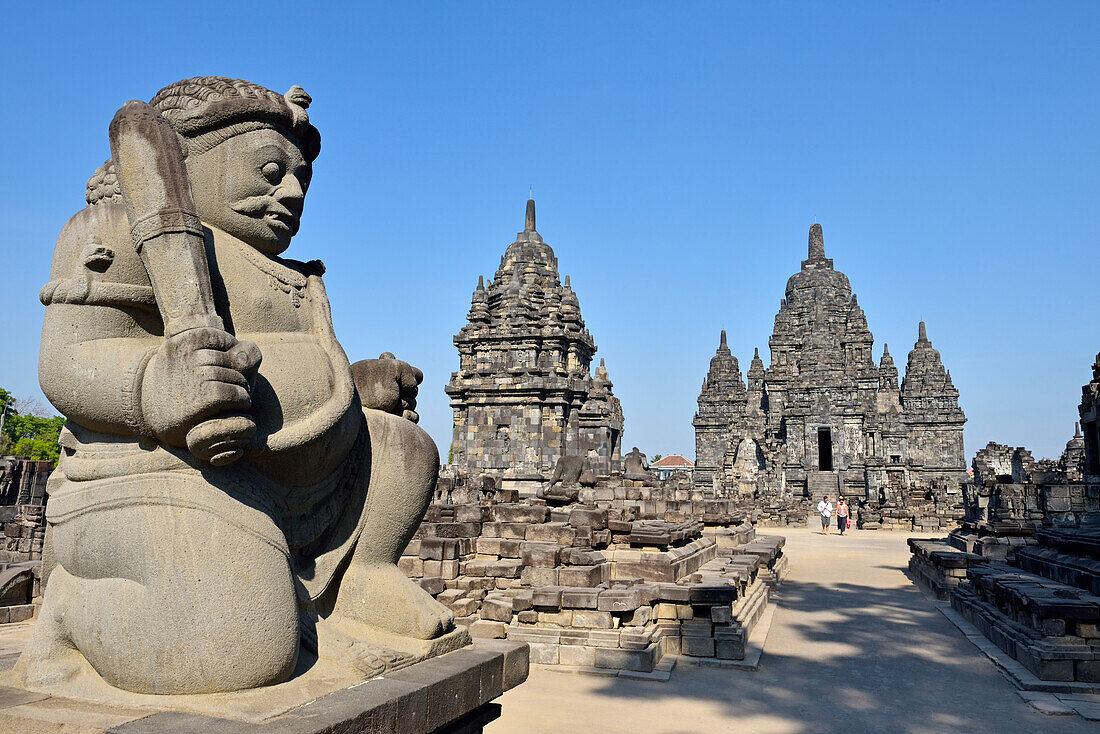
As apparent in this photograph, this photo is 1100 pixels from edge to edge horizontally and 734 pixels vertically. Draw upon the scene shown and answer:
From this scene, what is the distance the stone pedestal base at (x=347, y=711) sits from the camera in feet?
6.24

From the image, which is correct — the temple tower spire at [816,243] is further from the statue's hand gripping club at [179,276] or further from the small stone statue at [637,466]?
the statue's hand gripping club at [179,276]

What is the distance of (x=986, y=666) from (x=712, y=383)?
4584 centimetres

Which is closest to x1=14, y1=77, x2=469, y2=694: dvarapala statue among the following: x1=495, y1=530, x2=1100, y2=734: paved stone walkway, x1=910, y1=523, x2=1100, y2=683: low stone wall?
x1=495, y1=530, x2=1100, y2=734: paved stone walkway

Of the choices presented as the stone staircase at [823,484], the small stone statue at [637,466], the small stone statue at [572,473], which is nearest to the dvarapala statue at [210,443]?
the small stone statue at [572,473]

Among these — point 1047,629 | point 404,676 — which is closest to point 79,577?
point 404,676

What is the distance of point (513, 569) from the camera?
802 centimetres

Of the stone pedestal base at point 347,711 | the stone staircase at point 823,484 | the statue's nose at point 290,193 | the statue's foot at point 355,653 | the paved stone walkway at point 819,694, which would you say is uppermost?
the statue's nose at point 290,193

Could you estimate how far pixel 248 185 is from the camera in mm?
2562

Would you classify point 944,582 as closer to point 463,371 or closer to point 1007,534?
point 1007,534

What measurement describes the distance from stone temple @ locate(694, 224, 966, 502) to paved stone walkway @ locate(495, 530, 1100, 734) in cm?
2517

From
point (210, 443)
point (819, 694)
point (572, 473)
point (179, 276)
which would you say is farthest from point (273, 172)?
point (572, 473)

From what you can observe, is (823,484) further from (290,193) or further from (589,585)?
(290,193)

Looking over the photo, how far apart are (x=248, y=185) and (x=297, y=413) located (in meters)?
0.79

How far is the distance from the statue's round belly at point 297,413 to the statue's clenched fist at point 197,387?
16 cm
